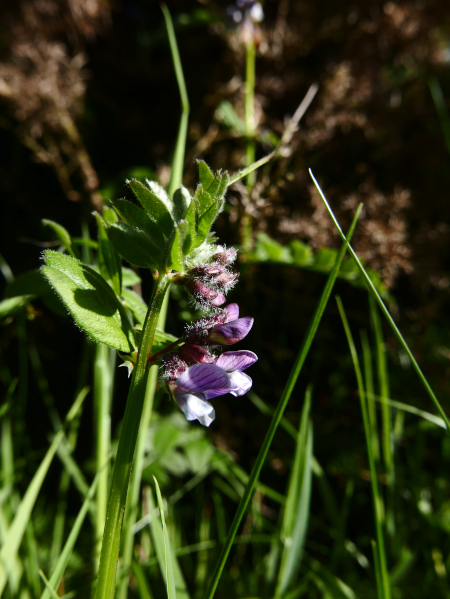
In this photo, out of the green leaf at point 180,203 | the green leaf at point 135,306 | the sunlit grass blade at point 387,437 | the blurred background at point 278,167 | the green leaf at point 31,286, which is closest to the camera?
the green leaf at point 180,203

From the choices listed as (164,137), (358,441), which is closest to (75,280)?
(358,441)

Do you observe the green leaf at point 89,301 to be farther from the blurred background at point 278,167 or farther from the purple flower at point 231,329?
the blurred background at point 278,167

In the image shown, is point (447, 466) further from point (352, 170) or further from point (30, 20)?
point (30, 20)

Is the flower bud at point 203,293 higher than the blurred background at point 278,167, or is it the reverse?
the blurred background at point 278,167

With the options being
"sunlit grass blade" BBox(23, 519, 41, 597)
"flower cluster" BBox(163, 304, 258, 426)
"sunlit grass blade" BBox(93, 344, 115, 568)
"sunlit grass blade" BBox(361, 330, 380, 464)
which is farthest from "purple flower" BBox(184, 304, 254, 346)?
"sunlit grass blade" BBox(23, 519, 41, 597)

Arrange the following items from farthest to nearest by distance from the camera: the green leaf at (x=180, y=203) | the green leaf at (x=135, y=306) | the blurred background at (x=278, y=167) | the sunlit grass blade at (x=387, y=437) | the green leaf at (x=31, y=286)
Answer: the blurred background at (x=278, y=167)
the sunlit grass blade at (x=387, y=437)
the green leaf at (x=31, y=286)
the green leaf at (x=135, y=306)
the green leaf at (x=180, y=203)

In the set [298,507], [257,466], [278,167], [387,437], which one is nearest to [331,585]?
[298,507]


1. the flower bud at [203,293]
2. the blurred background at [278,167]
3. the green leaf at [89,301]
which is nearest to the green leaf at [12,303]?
the green leaf at [89,301]

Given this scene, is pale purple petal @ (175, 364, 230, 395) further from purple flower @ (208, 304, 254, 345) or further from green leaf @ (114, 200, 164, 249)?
green leaf @ (114, 200, 164, 249)
